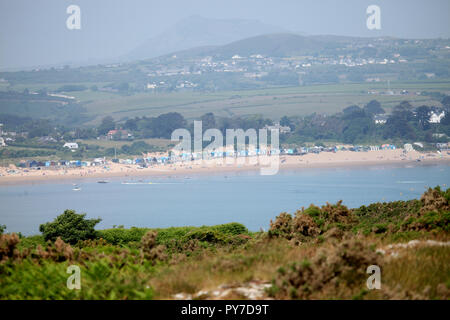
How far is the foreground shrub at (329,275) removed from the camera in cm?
543

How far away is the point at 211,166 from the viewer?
73000 mm

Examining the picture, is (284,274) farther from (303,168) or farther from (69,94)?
(69,94)

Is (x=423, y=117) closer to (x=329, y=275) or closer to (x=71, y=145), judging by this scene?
(x=71, y=145)

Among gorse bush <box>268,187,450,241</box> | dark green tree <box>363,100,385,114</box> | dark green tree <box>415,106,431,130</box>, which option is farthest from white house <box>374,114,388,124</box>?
gorse bush <box>268,187,450,241</box>

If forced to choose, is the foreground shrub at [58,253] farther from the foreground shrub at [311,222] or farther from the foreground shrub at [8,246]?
the foreground shrub at [311,222]

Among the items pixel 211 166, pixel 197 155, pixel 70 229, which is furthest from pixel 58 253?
pixel 197 155

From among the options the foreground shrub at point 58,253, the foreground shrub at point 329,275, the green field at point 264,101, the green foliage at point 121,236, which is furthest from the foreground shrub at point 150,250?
the green field at point 264,101

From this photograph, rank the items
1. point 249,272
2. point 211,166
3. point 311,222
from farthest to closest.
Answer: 1. point 211,166
2. point 311,222
3. point 249,272

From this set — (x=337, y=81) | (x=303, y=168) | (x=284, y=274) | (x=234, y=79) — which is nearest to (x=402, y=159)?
(x=303, y=168)

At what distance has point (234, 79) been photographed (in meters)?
179

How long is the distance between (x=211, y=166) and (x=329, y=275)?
67431 mm

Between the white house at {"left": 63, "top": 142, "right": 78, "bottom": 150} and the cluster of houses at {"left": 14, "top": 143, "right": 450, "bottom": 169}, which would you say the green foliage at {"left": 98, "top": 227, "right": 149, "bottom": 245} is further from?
the white house at {"left": 63, "top": 142, "right": 78, "bottom": 150}
